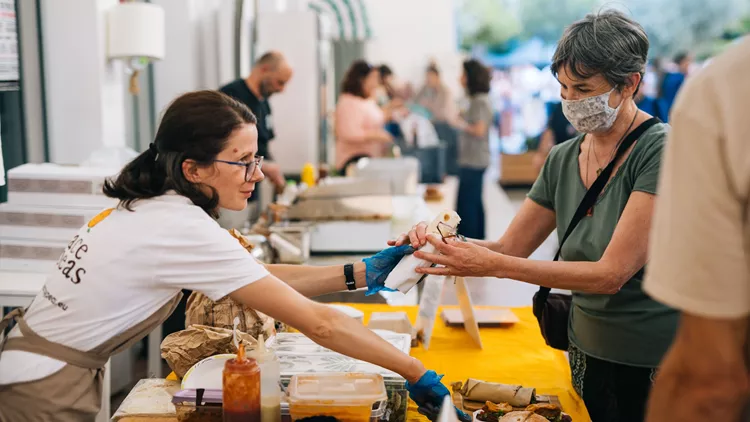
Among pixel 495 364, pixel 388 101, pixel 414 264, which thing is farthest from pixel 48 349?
pixel 388 101

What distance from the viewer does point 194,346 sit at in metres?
2.06

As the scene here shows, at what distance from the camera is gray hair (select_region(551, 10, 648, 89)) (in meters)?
2.14

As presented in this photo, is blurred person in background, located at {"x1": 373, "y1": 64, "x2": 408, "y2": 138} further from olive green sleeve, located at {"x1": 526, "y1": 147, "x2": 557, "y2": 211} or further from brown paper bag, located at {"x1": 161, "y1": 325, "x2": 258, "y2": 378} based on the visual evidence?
brown paper bag, located at {"x1": 161, "y1": 325, "x2": 258, "y2": 378}

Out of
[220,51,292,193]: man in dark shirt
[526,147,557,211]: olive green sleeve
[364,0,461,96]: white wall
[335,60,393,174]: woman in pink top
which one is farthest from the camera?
[364,0,461,96]: white wall

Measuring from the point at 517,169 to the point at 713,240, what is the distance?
46.5 ft

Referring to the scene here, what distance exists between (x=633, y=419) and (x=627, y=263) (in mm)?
471

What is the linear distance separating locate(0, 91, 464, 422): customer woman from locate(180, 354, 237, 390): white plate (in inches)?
6.4

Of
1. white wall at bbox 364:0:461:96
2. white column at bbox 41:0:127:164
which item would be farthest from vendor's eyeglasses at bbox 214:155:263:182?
white wall at bbox 364:0:461:96

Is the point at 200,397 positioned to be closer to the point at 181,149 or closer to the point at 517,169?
the point at 181,149

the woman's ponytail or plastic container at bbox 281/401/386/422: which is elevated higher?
the woman's ponytail

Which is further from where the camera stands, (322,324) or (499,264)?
(499,264)

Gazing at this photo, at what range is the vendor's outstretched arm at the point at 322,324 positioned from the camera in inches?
67.2

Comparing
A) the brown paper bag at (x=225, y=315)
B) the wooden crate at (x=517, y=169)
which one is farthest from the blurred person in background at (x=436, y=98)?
the brown paper bag at (x=225, y=315)

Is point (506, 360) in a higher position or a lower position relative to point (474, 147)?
lower
